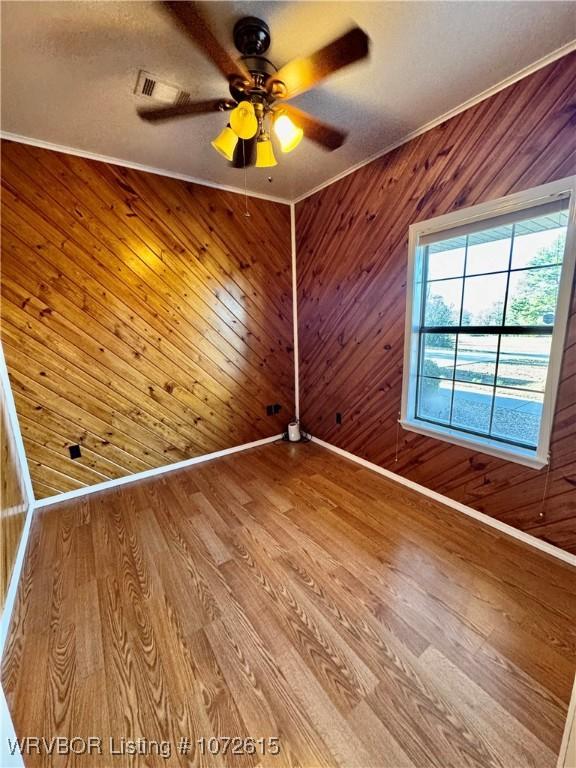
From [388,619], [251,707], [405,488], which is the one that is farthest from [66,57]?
[405,488]

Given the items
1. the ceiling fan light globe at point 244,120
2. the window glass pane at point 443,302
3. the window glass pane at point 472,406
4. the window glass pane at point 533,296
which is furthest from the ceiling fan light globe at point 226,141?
the window glass pane at point 472,406

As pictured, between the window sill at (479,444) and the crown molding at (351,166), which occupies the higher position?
the crown molding at (351,166)

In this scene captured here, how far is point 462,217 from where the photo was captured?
6.38 ft

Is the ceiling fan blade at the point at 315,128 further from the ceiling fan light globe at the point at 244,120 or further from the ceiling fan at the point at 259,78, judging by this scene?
the ceiling fan light globe at the point at 244,120

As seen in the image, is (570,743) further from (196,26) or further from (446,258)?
(196,26)

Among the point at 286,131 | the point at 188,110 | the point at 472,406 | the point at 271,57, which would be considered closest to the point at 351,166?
the point at 271,57

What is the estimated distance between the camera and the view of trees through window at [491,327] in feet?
5.80

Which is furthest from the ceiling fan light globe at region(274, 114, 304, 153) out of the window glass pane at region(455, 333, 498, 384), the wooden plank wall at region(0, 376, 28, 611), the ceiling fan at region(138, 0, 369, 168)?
the wooden plank wall at region(0, 376, 28, 611)

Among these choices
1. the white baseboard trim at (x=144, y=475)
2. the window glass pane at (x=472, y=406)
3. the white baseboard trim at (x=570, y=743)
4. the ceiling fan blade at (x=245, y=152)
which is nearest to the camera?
the white baseboard trim at (x=570, y=743)

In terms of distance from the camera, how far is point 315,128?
63.9 inches

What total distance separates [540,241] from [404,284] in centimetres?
82

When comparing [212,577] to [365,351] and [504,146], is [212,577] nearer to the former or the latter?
[365,351]

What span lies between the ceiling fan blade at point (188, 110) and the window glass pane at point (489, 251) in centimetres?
167

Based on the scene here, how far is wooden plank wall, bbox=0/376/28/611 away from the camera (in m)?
1.53
